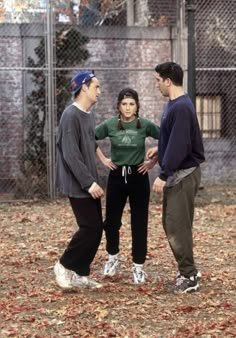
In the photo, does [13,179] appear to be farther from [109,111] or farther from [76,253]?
[76,253]

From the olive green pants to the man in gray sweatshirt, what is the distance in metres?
0.57

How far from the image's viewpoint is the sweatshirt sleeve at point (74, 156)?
225 inches

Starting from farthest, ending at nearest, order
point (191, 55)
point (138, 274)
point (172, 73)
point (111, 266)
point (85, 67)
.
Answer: point (85, 67) < point (191, 55) < point (111, 266) < point (138, 274) < point (172, 73)

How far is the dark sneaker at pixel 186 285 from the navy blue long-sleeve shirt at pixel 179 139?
926mm

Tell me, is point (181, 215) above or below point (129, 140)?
below

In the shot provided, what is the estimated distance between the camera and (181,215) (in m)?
5.82

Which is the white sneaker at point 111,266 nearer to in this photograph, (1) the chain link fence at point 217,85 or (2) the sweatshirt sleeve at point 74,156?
(2) the sweatshirt sleeve at point 74,156

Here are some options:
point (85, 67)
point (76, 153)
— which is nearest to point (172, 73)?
point (76, 153)

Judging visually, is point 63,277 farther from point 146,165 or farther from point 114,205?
point 146,165

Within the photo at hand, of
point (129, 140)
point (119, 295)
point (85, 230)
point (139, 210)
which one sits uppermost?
point (129, 140)

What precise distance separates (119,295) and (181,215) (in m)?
0.86

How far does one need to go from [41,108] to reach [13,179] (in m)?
1.29

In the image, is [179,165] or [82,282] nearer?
[179,165]

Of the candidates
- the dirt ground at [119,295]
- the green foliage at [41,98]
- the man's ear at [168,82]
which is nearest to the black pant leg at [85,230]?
the dirt ground at [119,295]
